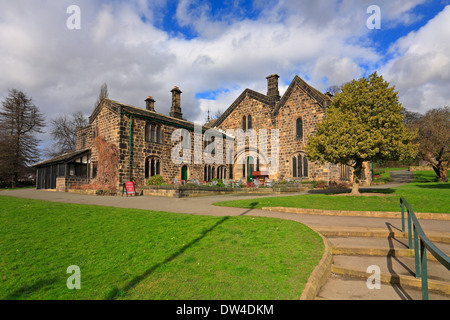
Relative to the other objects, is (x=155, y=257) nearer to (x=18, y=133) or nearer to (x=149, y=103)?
(x=149, y=103)

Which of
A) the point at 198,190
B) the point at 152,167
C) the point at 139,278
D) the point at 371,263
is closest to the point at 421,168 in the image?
the point at 198,190

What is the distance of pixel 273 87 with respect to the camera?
2825 centimetres

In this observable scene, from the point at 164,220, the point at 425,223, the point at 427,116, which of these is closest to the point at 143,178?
the point at 164,220

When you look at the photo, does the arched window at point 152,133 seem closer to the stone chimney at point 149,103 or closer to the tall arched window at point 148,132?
the tall arched window at point 148,132

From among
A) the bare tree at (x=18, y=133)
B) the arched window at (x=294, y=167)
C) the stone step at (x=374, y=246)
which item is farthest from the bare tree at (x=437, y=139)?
the bare tree at (x=18, y=133)

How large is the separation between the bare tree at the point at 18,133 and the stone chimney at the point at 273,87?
110 feet

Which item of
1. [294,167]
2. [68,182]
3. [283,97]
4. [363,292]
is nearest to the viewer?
[363,292]

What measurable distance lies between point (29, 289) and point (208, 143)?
25.0 meters

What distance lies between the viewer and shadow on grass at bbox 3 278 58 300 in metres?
3.47

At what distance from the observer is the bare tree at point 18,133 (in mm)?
32900

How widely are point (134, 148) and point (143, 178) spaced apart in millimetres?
2656

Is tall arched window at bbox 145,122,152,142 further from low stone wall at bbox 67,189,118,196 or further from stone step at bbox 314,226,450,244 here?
stone step at bbox 314,226,450,244

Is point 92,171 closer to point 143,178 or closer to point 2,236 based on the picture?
point 143,178

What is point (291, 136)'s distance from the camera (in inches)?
1033
